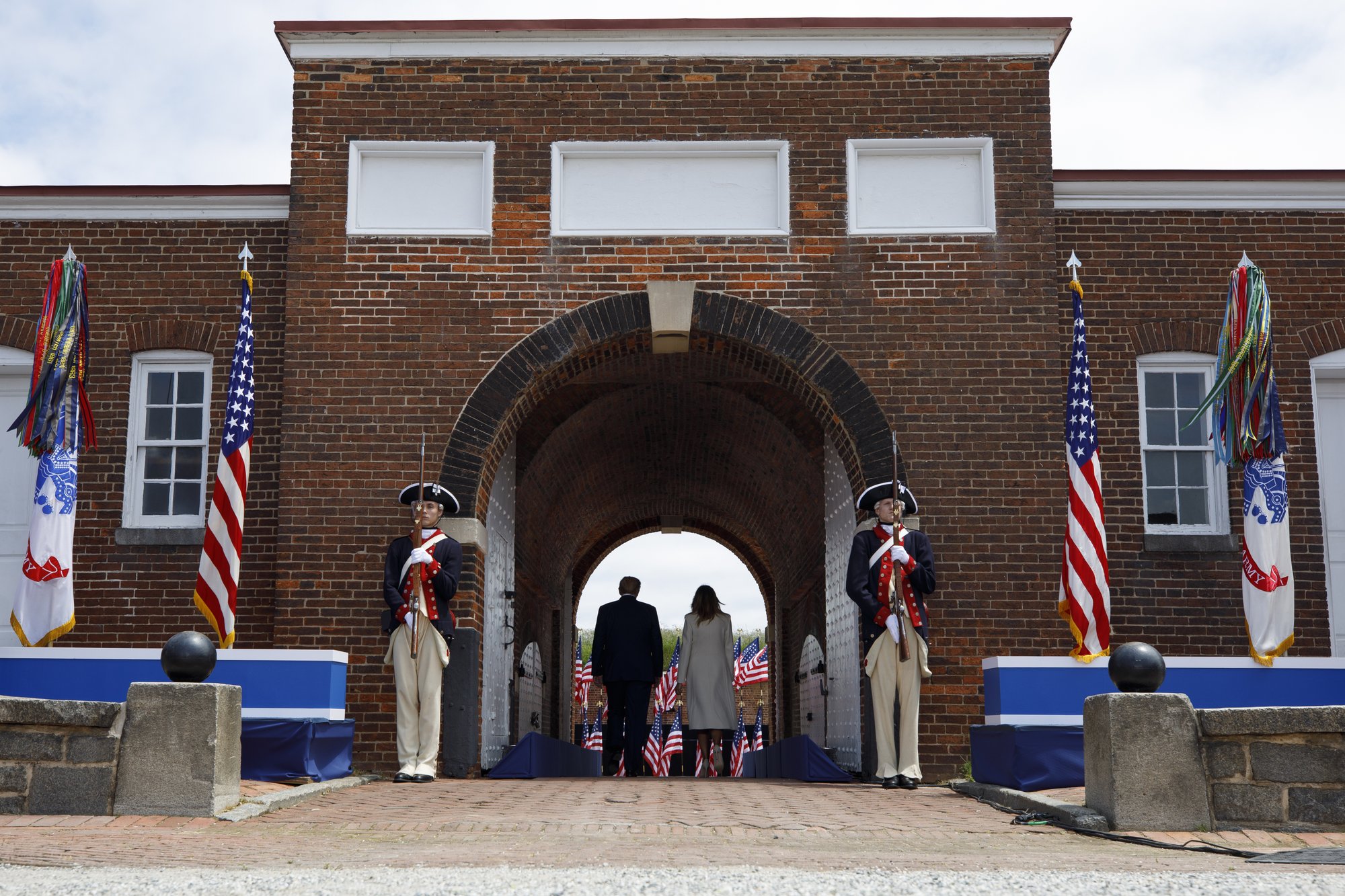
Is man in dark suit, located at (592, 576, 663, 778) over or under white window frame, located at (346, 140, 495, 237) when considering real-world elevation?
under

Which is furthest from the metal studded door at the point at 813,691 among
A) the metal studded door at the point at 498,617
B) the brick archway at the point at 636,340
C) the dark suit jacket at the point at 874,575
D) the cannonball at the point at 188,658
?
the cannonball at the point at 188,658

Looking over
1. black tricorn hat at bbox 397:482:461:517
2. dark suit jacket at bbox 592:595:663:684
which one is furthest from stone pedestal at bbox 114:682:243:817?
dark suit jacket at bbox 592:595:663:684

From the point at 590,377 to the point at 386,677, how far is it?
4.37m

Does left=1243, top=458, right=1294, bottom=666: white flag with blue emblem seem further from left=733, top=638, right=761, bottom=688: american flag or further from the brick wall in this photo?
left=733, top=638, right=761, bottom=688: american flag

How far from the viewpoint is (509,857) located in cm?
595

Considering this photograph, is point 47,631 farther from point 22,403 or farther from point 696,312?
point 696,312

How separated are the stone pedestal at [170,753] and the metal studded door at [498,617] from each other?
5.01 meters

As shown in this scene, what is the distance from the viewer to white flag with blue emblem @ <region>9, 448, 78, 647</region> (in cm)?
1089

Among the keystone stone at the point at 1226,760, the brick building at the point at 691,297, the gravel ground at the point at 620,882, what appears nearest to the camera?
the gravel ground at the point at 620,882

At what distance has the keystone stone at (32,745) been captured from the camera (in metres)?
7.15

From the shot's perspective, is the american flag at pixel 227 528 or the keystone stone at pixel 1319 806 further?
the american flag at pixel 227 528

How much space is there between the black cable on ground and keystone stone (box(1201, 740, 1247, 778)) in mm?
517

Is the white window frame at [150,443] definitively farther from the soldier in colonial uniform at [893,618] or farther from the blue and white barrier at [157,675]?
the soldier in colonial uniform at [893,618]

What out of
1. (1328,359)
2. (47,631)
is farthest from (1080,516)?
(47,631)
